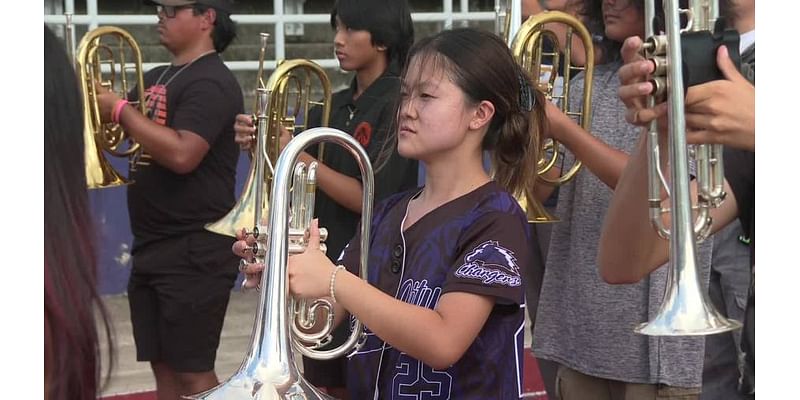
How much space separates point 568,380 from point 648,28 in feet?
3.88

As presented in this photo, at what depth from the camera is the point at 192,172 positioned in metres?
4.18

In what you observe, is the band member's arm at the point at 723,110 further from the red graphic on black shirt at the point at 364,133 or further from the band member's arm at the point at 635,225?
the red graphic on black shirt at the point at 364,133

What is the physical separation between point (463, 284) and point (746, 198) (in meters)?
0.57

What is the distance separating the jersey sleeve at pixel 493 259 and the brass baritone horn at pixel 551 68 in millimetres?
854

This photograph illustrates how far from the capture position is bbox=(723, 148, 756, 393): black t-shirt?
7.62 ft

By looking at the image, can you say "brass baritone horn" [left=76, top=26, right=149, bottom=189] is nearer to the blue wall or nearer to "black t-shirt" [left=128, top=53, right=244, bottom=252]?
"black t-shirt" [left=128, top=53, right=244, bottom=252]

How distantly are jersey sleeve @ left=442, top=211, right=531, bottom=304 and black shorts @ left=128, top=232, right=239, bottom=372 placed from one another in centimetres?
186

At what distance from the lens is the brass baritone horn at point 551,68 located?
10.8 ft

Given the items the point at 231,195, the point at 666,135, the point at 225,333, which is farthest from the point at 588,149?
the point at 225,333

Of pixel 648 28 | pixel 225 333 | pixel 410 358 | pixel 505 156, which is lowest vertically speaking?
pixel 225 333

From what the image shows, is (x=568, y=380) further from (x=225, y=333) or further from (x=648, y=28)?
(x=225, y=333)

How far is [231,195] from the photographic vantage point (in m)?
4.28

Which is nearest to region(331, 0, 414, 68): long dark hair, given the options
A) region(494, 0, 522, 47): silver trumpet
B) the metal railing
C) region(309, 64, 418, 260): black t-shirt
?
region(309, 64, 418, 260): black t-shirt

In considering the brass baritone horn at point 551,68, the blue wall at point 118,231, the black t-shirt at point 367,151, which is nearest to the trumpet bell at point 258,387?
the brass baritone horn at point 551,68
